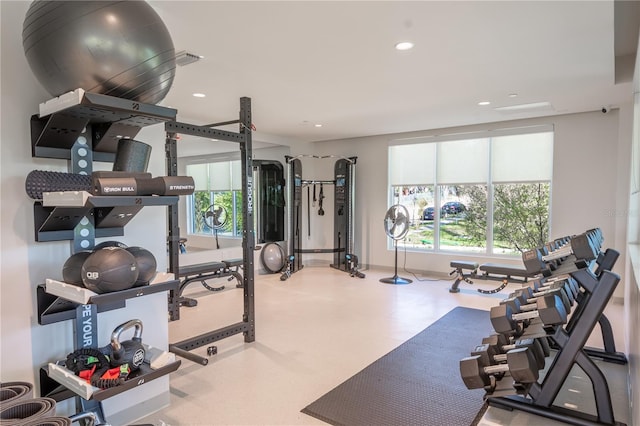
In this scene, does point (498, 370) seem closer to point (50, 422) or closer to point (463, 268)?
point (50, 422)

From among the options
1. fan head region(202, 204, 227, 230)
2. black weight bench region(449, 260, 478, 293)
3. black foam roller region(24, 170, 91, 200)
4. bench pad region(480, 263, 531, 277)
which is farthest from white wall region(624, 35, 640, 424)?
fan head region(202, 204, 227, 230)

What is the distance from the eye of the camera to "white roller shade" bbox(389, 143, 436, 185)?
22.3 ft

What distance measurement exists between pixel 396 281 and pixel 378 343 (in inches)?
105

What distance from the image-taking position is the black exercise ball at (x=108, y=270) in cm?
145

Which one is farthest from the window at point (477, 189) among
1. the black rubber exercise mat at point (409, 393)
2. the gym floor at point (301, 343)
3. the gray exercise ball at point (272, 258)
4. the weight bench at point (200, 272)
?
the weight bench at point (200, 272)

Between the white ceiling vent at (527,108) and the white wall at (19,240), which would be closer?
the white wall at (19,240)

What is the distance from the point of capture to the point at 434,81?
3850 mm

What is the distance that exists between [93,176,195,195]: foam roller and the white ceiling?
137 centimetres

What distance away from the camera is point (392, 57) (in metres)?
3.19

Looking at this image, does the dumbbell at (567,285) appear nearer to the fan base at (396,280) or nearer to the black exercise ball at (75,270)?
the black exercise ball at (75,270)

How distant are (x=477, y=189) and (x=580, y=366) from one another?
446 centimetres

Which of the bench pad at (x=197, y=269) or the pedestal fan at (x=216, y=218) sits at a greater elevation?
the pedestal fan at (x=216, y=218)

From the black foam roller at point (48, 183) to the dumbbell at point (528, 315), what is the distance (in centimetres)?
232

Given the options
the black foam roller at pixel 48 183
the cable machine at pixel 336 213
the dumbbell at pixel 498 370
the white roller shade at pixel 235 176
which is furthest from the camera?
the cable machine at pixel 336 213
